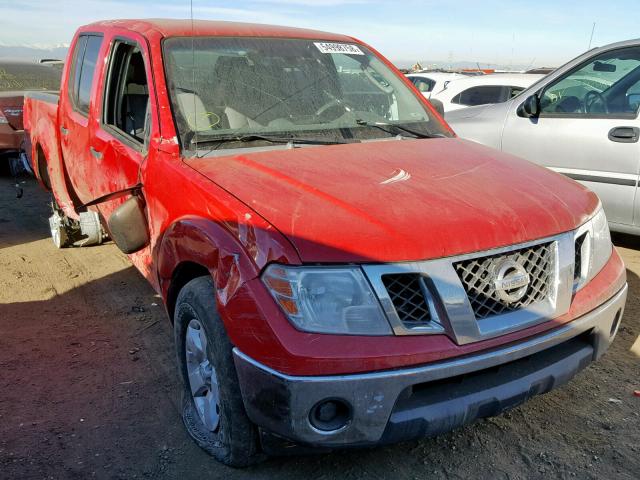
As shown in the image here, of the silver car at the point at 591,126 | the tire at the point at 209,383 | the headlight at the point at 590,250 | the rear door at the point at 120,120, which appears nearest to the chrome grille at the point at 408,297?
the tire at the point at 209,383

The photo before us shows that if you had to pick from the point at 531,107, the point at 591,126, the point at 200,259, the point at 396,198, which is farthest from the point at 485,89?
the point at 200,259

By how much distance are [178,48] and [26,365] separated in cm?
199

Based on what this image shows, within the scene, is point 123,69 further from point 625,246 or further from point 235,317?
point 625,246

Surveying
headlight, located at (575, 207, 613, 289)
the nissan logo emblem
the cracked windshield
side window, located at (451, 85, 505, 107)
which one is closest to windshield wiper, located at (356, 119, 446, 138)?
the cracked windshield

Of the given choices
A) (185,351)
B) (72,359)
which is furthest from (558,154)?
(72,359)

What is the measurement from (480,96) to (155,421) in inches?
343

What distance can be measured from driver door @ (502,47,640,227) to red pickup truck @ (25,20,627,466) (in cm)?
173

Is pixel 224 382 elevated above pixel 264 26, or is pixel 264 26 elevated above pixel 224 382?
pixel 264 26

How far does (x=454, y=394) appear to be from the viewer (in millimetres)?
2281

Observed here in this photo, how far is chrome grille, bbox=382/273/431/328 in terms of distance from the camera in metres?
2.21

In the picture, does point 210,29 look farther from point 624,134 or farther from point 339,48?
point 624,134

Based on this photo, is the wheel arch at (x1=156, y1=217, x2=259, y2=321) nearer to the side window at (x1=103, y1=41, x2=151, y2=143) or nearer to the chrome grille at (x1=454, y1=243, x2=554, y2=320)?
the chrome grille at (x1=454, y1=243, x2=554, y2=320)

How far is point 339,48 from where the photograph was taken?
404cm

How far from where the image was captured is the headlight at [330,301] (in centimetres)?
216
